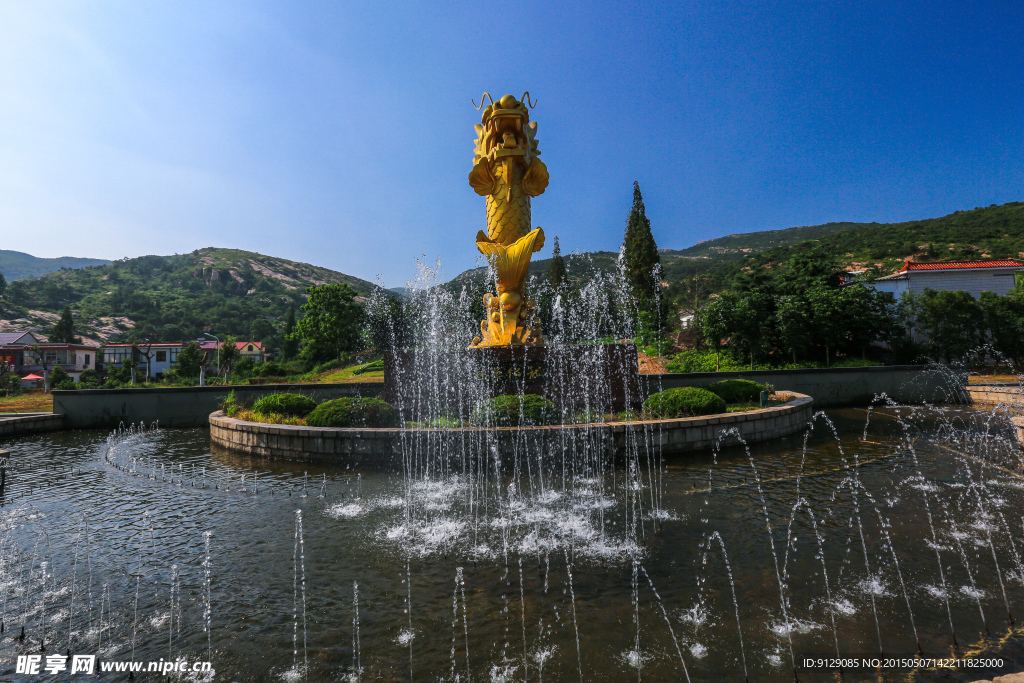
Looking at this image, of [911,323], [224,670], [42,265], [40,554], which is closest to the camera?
[224,670]

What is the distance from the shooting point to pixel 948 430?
11039 mm

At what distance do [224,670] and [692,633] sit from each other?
122 inches

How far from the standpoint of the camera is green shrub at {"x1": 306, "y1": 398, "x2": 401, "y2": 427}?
9391mm

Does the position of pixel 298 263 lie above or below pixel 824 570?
above

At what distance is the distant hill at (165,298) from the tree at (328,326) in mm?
10537

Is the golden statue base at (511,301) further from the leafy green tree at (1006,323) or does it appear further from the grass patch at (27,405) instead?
the leafy green tree at (1006,323)

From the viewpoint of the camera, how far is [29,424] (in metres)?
12.9

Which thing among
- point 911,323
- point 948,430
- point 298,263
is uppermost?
point 298,263

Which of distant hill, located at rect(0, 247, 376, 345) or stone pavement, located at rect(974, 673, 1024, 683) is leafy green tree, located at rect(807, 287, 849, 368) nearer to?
stone pavement, located at rect(974, 673, 1024, 683)

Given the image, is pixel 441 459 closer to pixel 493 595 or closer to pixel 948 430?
pixel 493 595

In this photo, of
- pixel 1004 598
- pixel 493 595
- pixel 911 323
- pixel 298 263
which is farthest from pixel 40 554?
pixel 298 263

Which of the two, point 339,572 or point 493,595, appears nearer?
point 493,595

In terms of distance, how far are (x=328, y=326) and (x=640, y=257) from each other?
22.5 metres

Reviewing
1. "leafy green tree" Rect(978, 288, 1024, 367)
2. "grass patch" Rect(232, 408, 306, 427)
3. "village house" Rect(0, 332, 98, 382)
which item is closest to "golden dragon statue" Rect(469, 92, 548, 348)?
"grass patch" Rect(232, 408, 306, 427)
